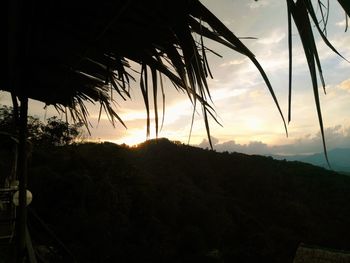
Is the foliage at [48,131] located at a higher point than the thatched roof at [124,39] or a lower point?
higher

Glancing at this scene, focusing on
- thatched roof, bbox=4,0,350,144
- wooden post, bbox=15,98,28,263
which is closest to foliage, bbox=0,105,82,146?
wooden post, bbox=15,98,28,263

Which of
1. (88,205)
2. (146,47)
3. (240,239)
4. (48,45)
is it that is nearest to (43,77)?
(48,45)

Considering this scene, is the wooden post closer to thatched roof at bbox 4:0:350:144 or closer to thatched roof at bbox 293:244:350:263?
thatched roof at bbox 4:0:350:144

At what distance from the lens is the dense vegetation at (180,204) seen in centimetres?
1277

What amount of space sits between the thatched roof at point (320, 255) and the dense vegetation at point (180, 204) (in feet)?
18.3

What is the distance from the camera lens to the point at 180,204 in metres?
24.9

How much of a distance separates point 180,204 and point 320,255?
1374 cm

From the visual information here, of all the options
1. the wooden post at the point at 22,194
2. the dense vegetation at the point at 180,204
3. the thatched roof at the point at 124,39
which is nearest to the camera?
the thatched roof at the point at 124,39

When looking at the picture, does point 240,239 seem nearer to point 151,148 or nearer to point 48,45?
point 151,148

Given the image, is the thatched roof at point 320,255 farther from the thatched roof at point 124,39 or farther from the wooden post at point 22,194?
the thatched roof at point 124,39

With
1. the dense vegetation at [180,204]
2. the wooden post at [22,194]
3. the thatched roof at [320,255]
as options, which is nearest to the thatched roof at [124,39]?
the wooden post at [22,194]

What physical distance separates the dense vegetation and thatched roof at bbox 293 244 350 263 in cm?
559

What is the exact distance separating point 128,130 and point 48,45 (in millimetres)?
394

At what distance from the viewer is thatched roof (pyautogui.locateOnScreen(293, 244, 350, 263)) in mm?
11531
